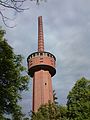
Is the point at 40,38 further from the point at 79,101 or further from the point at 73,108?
the point at 73,108

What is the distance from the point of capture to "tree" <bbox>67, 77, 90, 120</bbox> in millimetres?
30250

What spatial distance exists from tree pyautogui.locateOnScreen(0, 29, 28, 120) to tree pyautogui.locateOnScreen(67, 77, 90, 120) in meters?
16.6

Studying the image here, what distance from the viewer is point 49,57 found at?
5306 centimetres

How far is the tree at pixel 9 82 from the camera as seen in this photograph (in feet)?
41.8

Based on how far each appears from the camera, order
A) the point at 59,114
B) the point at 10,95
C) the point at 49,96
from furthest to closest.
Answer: the point at 49,96 < the point at 59,114 < the point at 10,95

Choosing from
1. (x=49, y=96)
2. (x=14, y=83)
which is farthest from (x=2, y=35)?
A: (x=49, y=96)

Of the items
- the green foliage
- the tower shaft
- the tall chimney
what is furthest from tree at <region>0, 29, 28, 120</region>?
the tall chimney

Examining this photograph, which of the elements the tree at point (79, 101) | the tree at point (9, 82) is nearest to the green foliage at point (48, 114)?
the tree at point (79, 101)

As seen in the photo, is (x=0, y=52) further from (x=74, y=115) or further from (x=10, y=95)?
(x=74, y=115)

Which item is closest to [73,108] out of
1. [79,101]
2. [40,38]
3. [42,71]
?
[79,101]

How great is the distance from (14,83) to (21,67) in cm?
97

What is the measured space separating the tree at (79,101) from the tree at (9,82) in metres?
16.6

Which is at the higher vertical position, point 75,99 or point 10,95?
point 75,99

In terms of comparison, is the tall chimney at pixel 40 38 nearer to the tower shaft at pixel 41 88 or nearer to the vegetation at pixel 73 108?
the tower shaft at pixel 41 88
